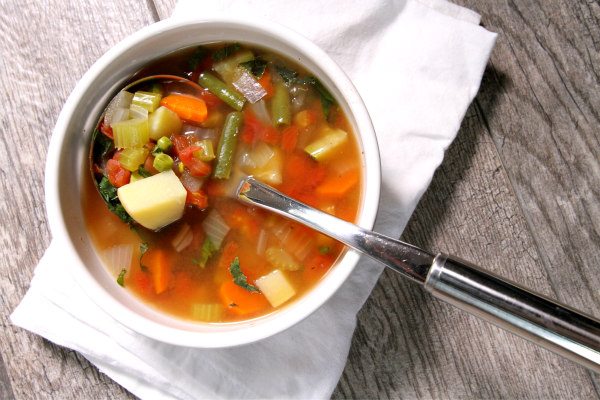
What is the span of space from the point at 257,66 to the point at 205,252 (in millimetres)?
494

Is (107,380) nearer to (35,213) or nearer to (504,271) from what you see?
(35,213)

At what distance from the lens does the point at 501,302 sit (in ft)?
4.49

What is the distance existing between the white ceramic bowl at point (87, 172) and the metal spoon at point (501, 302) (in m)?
0.14

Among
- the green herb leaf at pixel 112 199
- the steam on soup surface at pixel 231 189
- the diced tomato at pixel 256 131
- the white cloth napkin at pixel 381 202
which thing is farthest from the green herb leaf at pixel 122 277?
the diced tomato at pixel 256 131

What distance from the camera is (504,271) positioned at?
1956 millimetres

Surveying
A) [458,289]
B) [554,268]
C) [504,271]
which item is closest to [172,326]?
[458,289]

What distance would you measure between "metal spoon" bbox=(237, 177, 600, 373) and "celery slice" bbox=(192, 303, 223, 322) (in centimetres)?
44

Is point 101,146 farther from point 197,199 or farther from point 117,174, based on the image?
point 197,199

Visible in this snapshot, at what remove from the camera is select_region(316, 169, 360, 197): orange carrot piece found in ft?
5.49

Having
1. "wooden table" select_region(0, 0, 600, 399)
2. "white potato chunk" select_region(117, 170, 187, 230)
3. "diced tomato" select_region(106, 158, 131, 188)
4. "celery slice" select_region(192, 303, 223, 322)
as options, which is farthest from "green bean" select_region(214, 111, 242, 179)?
"wooden table" select_region(0, 0, 600, 399)

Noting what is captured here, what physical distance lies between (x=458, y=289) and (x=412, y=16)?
2.90 feet

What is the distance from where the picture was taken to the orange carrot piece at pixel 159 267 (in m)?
1.68

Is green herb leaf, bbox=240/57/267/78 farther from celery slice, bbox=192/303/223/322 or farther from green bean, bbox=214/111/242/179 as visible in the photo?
celery slice, bbox=192/303/223/322

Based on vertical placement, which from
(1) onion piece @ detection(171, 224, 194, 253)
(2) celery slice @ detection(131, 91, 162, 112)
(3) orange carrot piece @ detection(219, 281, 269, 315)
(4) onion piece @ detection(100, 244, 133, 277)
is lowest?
(3) orange carrot piece @ detection(219, 281, 269, 315)
